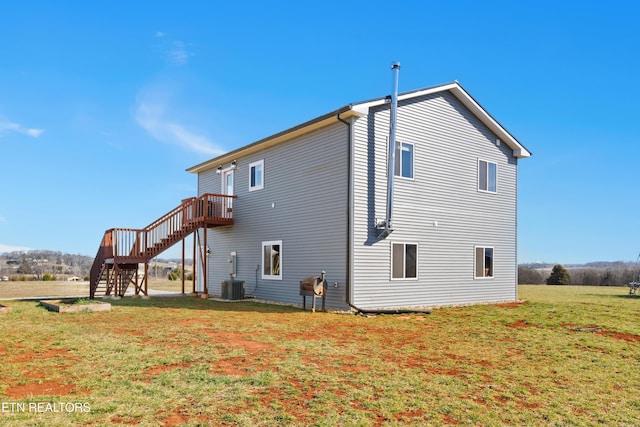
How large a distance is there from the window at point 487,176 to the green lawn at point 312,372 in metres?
6.97

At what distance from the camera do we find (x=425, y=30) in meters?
14.8

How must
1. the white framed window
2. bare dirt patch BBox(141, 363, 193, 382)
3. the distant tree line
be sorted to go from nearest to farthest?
bare dirt patch BBox(141, 363, 193, 382), the white framed window, the distant tree line

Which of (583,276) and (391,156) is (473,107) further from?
(583,276)

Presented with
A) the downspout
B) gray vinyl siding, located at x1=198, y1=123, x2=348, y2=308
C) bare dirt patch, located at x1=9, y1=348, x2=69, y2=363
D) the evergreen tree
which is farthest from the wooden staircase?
the evergreen tree

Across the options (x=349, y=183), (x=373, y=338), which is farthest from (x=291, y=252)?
(x=373, y=338)

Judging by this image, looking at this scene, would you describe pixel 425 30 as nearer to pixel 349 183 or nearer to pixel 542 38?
pixel 542 38

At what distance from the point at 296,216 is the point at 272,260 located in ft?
6.99

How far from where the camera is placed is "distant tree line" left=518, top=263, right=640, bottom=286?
113 ft

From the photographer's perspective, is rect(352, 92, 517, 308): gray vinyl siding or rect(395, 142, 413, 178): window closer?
rect(352, 92, 517, 308): gray vinyl siding

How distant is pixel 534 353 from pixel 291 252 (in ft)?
29.0

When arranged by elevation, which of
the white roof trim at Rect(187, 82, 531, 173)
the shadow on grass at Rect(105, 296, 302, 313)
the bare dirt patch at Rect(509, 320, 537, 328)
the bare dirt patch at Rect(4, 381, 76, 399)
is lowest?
the shadow on grass at Rect(105, 296, 302, 313)

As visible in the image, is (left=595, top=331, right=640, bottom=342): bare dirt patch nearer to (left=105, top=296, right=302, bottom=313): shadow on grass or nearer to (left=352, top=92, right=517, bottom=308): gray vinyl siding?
(left=352, top=92, right=517, bottom=308): gray vinyl siding

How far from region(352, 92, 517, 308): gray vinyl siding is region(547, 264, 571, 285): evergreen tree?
1932cm

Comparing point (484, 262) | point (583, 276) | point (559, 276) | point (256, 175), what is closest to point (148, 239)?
point (256, 175)
